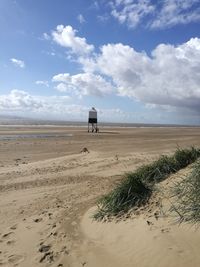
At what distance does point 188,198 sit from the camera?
584cm

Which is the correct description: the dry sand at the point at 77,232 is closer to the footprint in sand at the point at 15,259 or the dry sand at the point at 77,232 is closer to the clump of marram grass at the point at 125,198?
the footprint in sand at the point at 15,259

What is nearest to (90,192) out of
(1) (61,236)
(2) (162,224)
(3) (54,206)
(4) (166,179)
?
(3) (54,206)

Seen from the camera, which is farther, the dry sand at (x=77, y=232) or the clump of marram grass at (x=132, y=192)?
the clump of marram grass at (x=132, y=192)

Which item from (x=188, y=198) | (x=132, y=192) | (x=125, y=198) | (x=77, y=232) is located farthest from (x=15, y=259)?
(x=188, y=198)

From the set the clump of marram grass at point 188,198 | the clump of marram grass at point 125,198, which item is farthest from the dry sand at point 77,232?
the clump of marram grass at point 125,198

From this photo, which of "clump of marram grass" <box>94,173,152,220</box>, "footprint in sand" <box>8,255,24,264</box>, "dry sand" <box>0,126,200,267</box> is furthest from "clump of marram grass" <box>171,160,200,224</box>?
"footprint in sand" <box>8,255,24,264</box>

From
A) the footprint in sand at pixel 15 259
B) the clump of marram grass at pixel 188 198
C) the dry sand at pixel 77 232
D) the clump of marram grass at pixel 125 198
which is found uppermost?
the clump of marram grass at pixel 188 198

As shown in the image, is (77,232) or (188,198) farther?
(77,232)

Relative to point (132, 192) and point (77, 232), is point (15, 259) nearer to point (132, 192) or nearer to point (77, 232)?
point (77, 232)

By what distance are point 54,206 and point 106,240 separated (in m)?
2.64

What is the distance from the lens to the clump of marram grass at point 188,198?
5.34 meters

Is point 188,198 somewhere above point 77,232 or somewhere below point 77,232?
above

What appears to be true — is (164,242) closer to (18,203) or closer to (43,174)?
(18,203)

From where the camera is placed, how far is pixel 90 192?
30.2 ft
